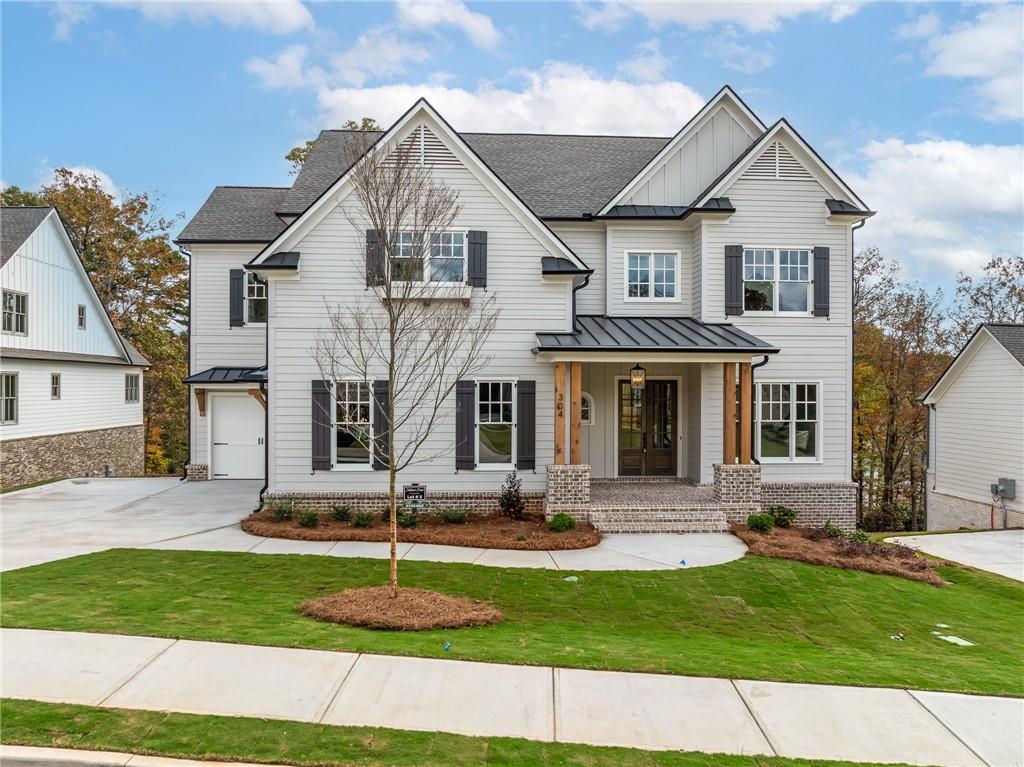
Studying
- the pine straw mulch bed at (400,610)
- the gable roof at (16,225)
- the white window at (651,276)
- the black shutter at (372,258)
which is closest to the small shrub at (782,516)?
the white window at (651,276)

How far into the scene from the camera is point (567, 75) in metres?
21.1

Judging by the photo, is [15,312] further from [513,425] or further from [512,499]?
[512,499]

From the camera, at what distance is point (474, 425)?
45.3 ft

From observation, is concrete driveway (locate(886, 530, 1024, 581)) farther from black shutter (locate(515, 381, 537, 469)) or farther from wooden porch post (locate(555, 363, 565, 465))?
black shutter (locate(515, 381, 537, 469))

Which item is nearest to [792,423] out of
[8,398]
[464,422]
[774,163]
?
[774,163]

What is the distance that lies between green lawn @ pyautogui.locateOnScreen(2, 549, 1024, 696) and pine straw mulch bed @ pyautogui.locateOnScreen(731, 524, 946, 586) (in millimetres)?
351

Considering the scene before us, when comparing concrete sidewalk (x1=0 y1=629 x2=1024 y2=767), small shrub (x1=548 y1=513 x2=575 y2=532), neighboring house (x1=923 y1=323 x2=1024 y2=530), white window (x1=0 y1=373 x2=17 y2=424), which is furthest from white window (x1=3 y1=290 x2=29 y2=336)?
neighboring house (x1=923 y1=323 x2=1024 y2=530)

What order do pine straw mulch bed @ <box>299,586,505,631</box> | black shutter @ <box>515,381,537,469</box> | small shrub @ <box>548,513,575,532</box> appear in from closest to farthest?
1. pine straw mulch bed @ <box>299,586,505,631</box>
2. small shrub @ <box>548,513,575,532</box>
3. black shutter @ <box>515,381,537,469</box>

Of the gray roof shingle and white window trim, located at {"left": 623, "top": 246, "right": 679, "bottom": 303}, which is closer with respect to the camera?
white window trim, located at {"left": 623, "top": 246, "right": 679, "bottom": 303}

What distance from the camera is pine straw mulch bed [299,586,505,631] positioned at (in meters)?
7.27

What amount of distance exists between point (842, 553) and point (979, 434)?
10.9 m

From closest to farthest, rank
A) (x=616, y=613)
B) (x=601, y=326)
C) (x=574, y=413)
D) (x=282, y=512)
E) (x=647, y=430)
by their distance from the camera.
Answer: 1. (x=616, y=613)
2. (x=282, y=512)
3. (x=574, y=413)
4. (x=601, y=326)
5. (x=647, y=430)

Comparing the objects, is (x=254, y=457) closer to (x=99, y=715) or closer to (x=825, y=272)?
(x=99, y=715)

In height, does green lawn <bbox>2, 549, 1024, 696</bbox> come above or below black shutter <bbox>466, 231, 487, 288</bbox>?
below
